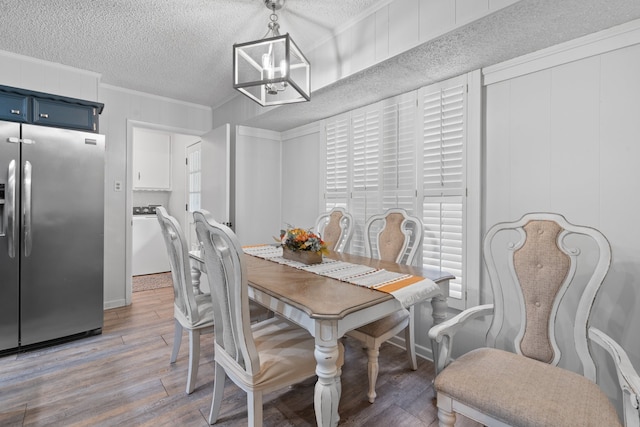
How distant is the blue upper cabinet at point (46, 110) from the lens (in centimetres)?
238

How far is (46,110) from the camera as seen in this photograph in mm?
2520

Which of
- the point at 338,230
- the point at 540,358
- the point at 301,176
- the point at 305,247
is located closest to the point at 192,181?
the point at 301,176

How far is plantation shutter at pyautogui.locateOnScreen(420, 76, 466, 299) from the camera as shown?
2209 mm

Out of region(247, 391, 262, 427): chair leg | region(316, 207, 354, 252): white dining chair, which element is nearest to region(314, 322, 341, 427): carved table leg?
region(247, 391, 262, 427): chair leg

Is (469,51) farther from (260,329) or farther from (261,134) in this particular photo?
(261,134)

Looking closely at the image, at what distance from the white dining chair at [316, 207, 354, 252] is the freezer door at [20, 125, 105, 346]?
207 cm

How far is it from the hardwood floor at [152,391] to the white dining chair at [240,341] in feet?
1.52

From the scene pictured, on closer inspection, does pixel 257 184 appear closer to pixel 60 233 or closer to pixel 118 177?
pixel 118 177

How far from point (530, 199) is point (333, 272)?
1358 millimetres

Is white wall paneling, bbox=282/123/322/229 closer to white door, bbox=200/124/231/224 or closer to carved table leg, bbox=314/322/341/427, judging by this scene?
white door, bbox=200/124/231/224

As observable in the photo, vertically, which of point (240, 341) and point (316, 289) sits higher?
point (316, 289)

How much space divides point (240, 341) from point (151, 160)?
16.3 feet

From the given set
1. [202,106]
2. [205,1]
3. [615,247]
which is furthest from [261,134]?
[615,247]

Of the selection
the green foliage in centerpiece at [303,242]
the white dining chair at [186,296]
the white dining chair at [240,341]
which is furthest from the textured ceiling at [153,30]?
the white dining chair at [240,341]
